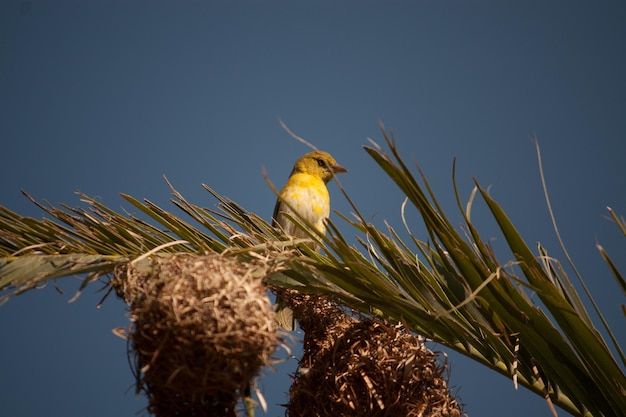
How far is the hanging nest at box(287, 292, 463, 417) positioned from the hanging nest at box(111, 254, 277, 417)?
74cm

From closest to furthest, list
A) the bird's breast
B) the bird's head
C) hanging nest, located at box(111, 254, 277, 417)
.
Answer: hanging nest, located at box(111, 254, 277, 417) < the bird's breast < the bird's head

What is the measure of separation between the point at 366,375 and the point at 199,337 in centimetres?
92

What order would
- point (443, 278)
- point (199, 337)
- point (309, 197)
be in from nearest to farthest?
point (199, 337)
point (443, 278)
point (309, 197)

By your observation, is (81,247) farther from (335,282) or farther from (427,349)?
(427,349)

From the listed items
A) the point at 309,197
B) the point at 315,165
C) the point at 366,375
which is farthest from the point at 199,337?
the point at 315,165

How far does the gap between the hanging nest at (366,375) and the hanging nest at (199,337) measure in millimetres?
739

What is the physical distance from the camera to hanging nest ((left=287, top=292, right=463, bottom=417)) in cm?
245

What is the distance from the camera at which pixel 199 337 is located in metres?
1.70

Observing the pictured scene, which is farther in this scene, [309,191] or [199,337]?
[309,191]

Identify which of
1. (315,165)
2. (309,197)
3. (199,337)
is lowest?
(199,337)

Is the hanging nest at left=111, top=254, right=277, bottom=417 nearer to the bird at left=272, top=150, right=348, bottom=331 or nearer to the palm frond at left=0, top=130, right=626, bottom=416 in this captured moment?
the palm frond at left=0, top=130, right=626, bottom=416

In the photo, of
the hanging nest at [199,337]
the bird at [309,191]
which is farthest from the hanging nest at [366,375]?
the bird at [309,191]

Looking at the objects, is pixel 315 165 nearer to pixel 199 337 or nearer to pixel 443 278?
pixel 443 278

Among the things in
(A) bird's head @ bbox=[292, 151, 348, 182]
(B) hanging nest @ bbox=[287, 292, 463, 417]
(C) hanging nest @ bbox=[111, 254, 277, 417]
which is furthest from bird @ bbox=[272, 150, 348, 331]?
(C) hanging nest @ bbox=[111, 254, 277, 417]
